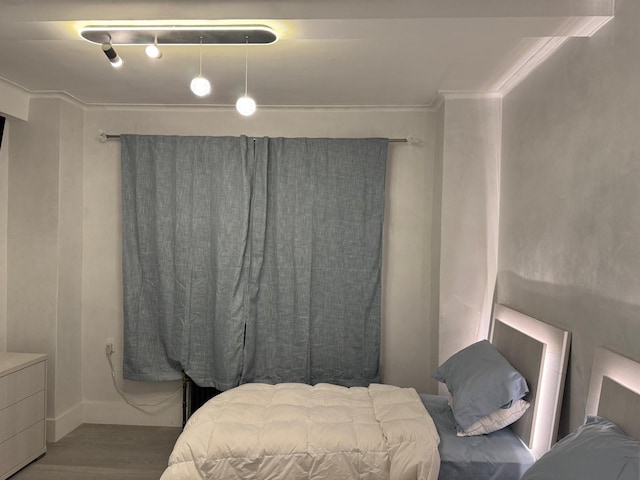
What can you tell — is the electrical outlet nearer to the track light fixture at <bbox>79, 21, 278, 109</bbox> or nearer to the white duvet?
the white duvet

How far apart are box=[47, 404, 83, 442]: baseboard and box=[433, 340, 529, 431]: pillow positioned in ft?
9.74

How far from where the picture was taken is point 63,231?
350 cm

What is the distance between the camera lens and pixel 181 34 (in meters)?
2.20

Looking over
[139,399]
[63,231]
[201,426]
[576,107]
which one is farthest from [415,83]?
[139,399]

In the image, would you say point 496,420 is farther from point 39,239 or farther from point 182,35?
point 39,239

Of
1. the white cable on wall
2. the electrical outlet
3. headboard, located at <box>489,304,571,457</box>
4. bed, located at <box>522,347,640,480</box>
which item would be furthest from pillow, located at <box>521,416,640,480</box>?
the electrical outlet

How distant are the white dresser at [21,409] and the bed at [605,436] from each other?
3.04m

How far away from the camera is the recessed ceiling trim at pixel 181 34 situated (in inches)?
85.4

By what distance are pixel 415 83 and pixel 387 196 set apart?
929mm

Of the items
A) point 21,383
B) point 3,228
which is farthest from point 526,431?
point 3,228

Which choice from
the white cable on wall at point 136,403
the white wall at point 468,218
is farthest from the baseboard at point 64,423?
the white wall at point 468,218

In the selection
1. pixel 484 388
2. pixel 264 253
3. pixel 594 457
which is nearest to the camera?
pixel 594 457

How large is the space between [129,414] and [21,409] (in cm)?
94

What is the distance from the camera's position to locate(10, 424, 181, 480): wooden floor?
2.96 meters
